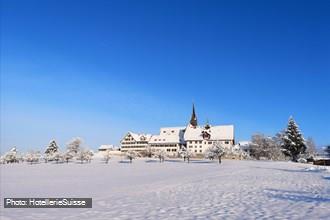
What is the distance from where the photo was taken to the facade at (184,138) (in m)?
127

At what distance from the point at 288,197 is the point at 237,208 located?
159 inches

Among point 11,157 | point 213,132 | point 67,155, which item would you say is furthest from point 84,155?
point 213,132

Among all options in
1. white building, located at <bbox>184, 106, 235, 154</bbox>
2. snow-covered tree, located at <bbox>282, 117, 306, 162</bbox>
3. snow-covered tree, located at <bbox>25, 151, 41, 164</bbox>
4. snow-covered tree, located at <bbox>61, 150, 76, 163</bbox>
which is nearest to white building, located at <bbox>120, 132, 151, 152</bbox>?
white building, located at <bbox>184, 106, 235, 154</bbox>

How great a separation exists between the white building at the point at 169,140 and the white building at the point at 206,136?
15.7ft

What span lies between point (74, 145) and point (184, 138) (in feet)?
156

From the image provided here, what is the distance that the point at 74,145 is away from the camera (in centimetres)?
10381

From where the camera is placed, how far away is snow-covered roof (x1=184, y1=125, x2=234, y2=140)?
413 feet

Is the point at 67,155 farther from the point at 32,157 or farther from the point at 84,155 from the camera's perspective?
the point at 32,157

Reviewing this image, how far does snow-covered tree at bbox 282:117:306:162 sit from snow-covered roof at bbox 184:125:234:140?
44.6 meters

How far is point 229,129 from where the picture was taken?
127062 mm

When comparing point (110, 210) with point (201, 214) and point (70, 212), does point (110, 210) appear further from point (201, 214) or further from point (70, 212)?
point (201, 214)

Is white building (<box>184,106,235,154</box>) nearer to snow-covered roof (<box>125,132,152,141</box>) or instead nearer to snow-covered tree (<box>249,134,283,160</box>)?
snow-covered roof (<box>125,132,152,141</box>)

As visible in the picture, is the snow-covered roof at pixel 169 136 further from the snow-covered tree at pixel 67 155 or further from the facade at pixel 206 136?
the snow-covered tree at pixel 67 155

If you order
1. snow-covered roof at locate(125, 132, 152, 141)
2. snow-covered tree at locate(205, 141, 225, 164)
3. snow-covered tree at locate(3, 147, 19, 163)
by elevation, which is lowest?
snow-covered tree at locate(3, 147, 19, 163)
